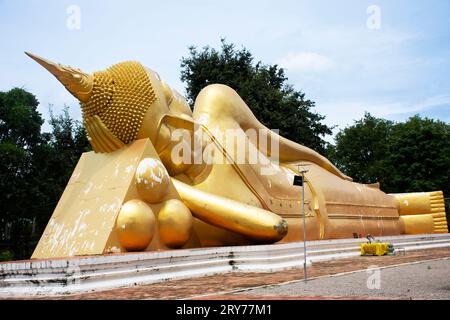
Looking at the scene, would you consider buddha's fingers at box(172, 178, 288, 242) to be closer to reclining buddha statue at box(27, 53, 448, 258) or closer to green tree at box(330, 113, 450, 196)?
reclining buddha statue at box(27, 53, 448, 258)

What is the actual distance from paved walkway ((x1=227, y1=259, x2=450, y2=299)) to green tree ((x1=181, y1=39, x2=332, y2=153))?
1653cm

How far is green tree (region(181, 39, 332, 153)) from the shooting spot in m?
24.1

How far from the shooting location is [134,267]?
24.1 ft

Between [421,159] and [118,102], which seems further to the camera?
[421,159]

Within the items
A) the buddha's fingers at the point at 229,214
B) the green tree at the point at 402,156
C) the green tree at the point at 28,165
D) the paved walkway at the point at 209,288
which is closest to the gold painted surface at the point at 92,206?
the buddha's fingers at the point at 229,214

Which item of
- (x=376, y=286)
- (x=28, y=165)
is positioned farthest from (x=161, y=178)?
(x=28, y=165)

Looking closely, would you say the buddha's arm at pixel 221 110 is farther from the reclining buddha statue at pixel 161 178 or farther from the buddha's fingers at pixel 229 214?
the buddha's fingers at pixel 229 214

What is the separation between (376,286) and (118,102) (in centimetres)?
566

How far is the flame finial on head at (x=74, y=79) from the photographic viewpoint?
8.89 meters

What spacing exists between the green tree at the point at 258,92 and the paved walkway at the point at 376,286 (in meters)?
16.5

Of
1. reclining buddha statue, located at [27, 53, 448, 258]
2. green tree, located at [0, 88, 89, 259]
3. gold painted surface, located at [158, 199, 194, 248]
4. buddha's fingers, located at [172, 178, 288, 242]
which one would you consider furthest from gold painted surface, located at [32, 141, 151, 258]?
green tree, located at [0, 88, 89, 259]

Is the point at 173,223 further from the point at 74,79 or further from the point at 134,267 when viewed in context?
the point at 74,79

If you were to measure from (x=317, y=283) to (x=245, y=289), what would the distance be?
110cm
